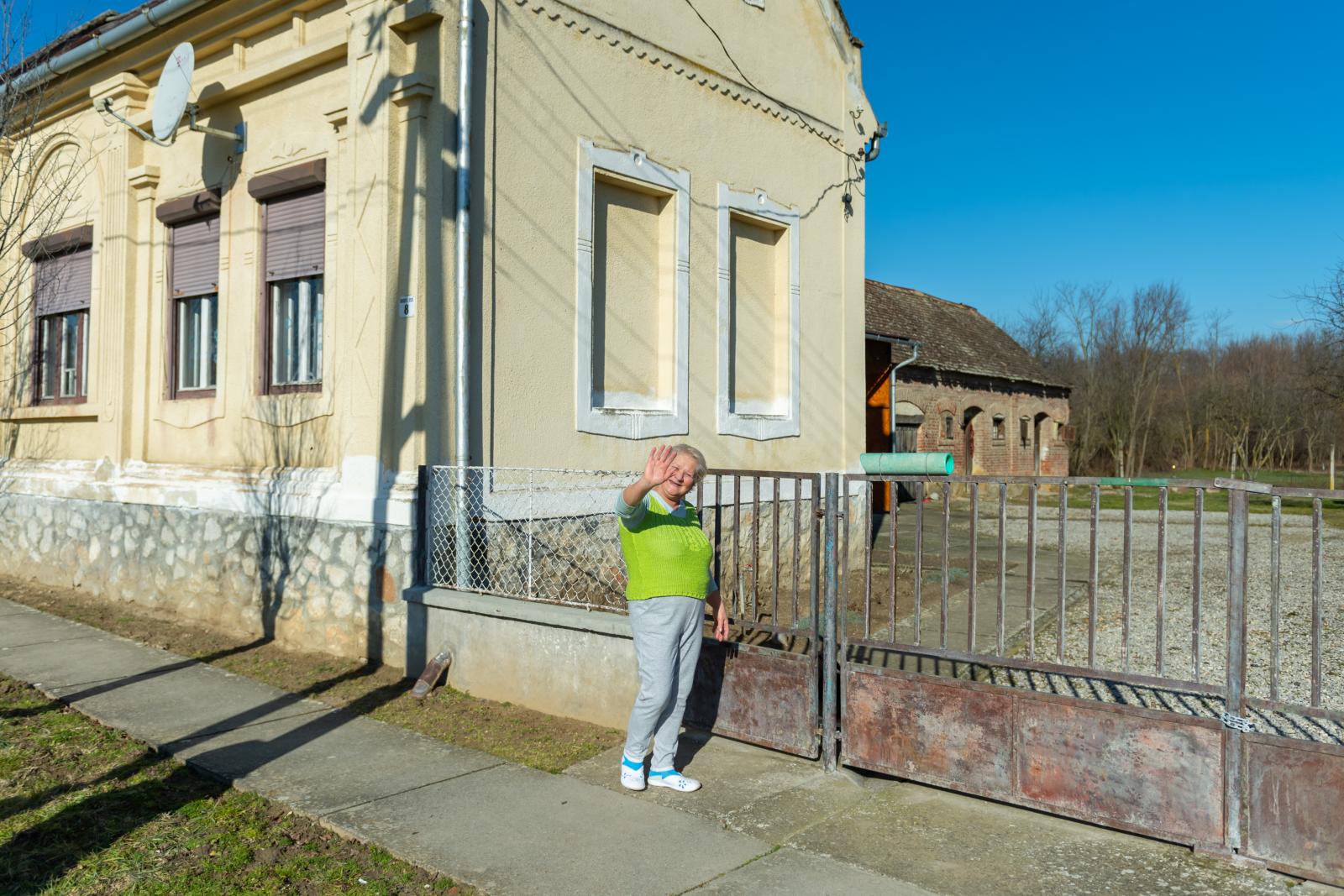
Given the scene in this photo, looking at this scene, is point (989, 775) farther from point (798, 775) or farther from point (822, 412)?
point (822, 412)

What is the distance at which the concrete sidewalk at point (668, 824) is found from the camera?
3.93 meters

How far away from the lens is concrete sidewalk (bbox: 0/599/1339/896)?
12.9ft

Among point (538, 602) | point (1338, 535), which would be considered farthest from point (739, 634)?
point (1338, 535)

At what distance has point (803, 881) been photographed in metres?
3.93

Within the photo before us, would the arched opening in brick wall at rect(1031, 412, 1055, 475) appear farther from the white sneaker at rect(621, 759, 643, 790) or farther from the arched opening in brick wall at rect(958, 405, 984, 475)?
the white sneaker at rect(621, 759, 643, 790)

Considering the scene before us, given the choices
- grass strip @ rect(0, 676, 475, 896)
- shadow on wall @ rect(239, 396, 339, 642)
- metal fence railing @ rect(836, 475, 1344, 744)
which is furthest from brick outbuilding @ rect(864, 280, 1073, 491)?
grass strip @ rect(0, 676, 475, 896)

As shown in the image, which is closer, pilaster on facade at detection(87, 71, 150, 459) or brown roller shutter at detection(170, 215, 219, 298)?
brown roller shutter at detection(170, 215, 219, 298)

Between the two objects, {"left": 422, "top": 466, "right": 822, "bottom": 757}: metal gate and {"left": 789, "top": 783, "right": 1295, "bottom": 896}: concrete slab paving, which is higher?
{"left": 422, "top": 466, "right": 822, "bottom": 757}: metal gate

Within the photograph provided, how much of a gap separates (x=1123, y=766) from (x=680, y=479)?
2.31m

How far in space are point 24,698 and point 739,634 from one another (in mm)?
4865

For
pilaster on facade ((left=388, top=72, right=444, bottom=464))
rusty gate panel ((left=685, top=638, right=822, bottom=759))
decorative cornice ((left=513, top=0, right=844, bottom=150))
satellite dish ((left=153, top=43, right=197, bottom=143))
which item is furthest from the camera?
satellite dish ((left=153, top=43, right=197, bottom=143))

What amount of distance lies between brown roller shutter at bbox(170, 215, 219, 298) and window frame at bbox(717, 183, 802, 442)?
4.87 m

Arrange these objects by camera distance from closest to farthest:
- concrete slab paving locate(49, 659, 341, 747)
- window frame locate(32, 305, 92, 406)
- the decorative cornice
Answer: concrete slab paving locate(49, 659, 341, 747) → the decorative cornice → window frame locate(32, 305, 92, 406)

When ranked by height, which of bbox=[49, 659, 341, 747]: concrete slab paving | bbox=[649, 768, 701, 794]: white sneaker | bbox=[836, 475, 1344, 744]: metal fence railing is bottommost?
bbox=[49, 659, 341, 747]: concrete slab paving
